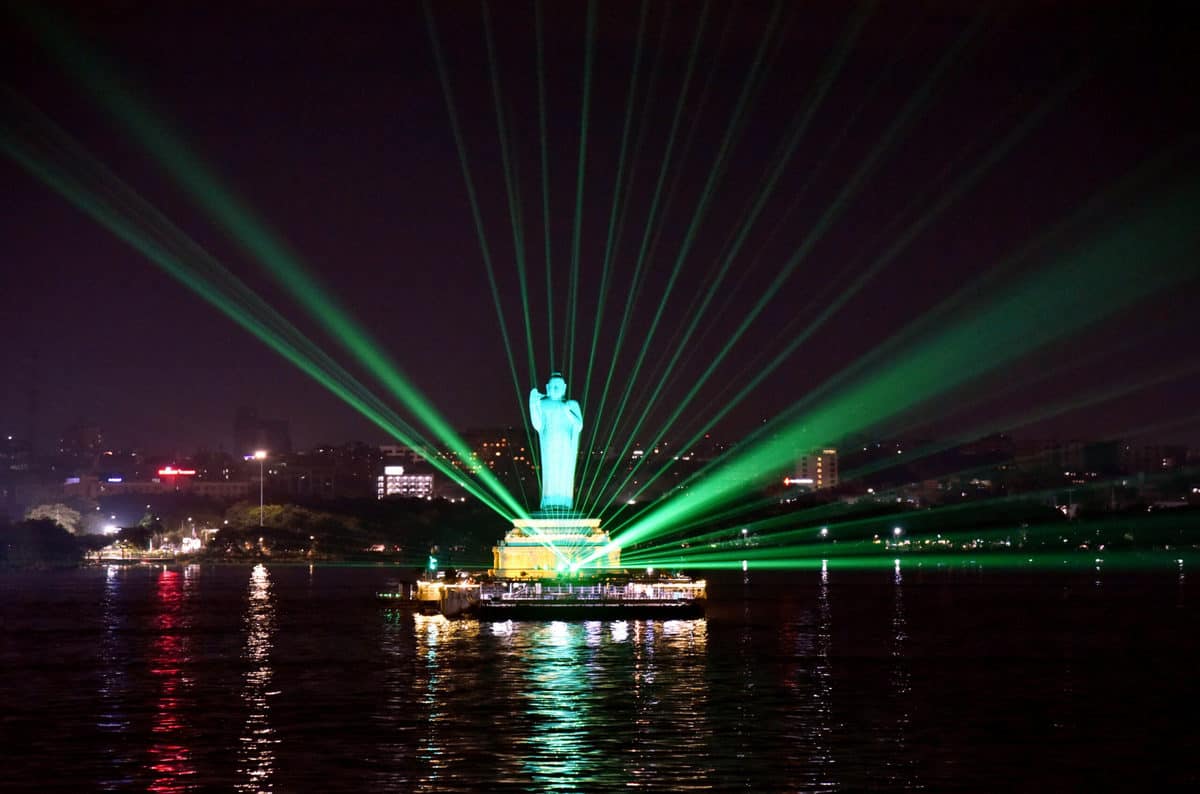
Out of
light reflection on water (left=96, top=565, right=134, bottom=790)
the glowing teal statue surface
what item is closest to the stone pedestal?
the glowing teal statue surface

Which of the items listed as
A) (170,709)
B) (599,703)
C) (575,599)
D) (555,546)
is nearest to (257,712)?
(170,709)

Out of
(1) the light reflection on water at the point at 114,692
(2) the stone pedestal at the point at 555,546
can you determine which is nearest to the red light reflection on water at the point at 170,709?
(1) the light reflection on water at the point at 114,692

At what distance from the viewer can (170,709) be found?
31234 mm

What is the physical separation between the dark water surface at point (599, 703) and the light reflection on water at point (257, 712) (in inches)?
3.7

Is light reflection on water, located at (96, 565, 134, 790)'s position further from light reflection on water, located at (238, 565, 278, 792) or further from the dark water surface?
light reflection on water, located at (238, 565, 278, 792)

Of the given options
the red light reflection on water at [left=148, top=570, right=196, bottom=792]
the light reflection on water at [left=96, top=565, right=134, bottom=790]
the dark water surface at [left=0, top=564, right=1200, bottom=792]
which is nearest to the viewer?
the red light reflection on water at [left=148, top=570, right=196, bottom=792]

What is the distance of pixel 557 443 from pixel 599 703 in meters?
28.6

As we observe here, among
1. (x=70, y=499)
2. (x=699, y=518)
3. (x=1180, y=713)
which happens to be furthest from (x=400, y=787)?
(x=70, y=499)

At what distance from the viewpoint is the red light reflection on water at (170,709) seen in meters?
23.7

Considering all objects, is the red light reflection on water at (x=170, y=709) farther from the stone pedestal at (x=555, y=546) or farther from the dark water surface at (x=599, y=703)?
the stone pedestal at (x=555, y=546)

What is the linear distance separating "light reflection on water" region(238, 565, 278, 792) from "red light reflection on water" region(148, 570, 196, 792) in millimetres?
839

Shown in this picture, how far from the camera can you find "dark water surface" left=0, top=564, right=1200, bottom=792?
78.8 feet

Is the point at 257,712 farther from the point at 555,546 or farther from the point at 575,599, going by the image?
the point at 555,546

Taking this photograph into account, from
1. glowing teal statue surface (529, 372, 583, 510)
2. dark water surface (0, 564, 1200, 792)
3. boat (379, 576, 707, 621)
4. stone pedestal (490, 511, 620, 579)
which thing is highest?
glowing teal statue surface (529, 372, 583, 510)
